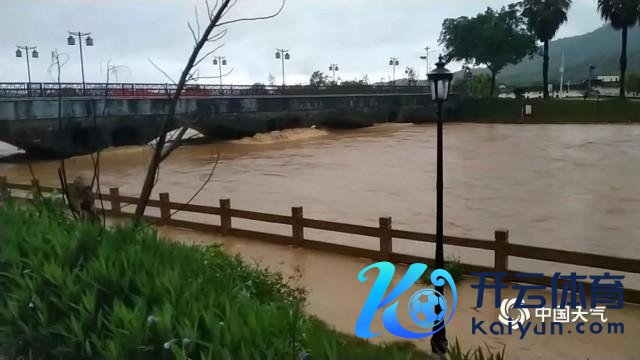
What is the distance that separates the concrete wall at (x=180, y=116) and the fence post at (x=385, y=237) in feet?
33.8

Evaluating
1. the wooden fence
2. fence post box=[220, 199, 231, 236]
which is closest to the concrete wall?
fence post box=[220, 199, 231, 236]

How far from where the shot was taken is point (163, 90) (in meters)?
35.8

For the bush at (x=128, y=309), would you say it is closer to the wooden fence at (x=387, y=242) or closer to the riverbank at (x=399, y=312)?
the riverbank at (x=399, y=312)

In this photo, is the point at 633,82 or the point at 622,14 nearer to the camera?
the point at 622,14

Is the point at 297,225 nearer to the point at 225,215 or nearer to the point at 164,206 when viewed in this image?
the point at 225,215

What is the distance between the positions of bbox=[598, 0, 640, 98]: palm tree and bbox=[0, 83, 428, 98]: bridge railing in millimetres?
22776

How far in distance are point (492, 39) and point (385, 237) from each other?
7490 cm

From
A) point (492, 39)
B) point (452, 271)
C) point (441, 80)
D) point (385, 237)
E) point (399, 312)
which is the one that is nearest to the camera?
point (441, 80)

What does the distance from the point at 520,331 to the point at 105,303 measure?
5344 millimetres

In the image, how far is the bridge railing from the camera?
115 feet

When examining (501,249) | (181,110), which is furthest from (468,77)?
(501,249)

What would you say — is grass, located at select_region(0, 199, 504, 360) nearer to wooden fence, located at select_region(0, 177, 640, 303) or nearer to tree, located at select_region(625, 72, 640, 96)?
wooden fence, located at select_region(0, 177, 640, 303)

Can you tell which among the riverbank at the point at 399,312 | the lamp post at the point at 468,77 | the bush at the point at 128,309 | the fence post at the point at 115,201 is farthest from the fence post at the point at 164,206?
the lamp post at the point at 468,77

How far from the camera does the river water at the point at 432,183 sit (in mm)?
14492
